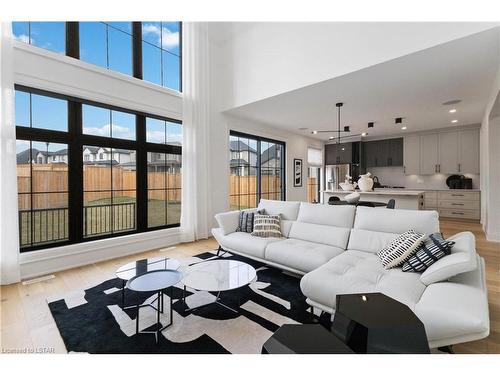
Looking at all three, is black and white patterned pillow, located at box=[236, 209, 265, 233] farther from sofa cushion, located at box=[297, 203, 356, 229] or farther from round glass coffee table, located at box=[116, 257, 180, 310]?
round glass coffee table, located at box=[116, 257, 180, 310]

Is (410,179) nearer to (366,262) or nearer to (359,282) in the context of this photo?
(366,262)

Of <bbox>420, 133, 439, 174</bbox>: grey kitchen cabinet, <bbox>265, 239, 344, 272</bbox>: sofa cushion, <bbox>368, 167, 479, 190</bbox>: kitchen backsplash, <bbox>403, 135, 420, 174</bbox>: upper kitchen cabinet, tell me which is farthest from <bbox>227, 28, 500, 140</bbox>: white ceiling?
<bbox>265, 239, 344, 272</bbox>: sofa cushion

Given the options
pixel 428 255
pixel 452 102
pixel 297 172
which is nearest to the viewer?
pixel 428 255

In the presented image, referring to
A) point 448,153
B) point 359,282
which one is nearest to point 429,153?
point 448,153

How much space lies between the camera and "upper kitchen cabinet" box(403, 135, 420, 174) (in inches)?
275

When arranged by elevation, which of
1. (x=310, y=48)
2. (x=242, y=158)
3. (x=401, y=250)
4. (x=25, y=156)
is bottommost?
(x=401, y=250)

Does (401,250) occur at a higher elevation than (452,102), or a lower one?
lower

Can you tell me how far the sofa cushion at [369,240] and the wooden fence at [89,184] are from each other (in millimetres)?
3279

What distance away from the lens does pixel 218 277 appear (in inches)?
84.0

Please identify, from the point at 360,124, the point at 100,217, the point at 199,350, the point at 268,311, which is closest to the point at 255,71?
the point at 360,124

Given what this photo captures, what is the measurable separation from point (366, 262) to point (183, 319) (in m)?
1.76

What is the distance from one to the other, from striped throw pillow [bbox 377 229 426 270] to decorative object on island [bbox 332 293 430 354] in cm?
91

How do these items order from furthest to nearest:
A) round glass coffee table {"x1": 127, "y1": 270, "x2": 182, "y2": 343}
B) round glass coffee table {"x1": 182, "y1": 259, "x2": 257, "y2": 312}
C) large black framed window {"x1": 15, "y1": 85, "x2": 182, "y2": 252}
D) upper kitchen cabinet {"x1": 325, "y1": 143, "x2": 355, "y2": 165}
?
1. upper kitchen cabinet {"x1": 325, "y1": 143, "x2": 355, "y2": 165}
2. large black framed window {"x1": 15, "y1": 85, "x2": 182, "y2": 252}
3. round glass coffee table {"x1": 182, "y1": 259, "x2": 257, "y2": 312}
4. round glass coffee table {"x1": 127, "y1": 270, "x2": 182, "y2": 343}
